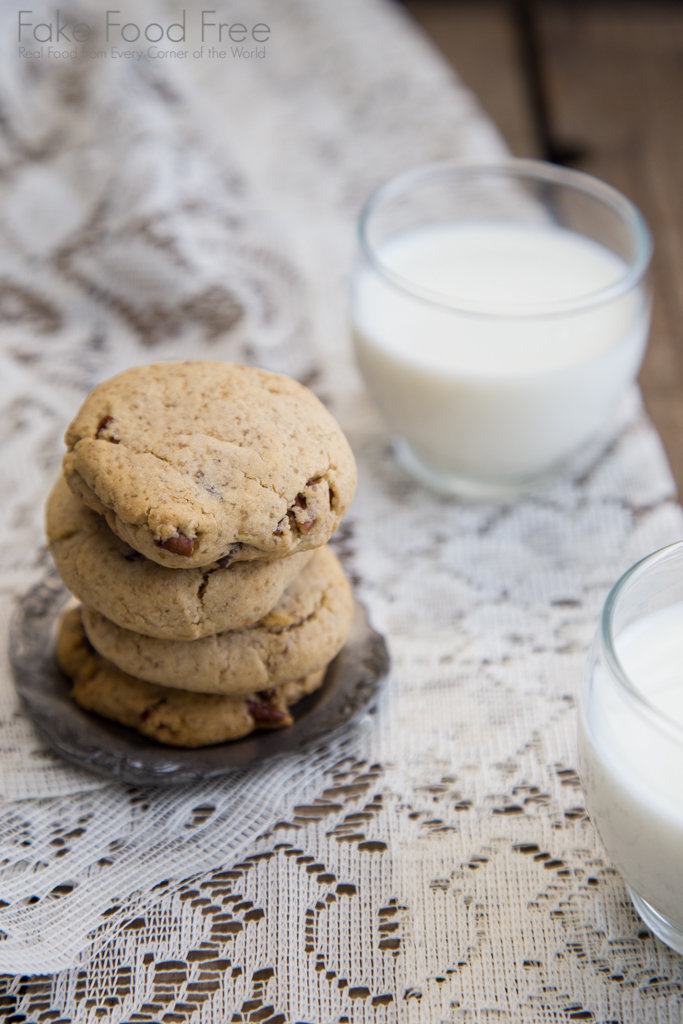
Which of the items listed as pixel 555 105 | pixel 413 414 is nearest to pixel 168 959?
pixel 413 414

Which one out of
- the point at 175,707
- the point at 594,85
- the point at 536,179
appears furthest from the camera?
the point at 594,85

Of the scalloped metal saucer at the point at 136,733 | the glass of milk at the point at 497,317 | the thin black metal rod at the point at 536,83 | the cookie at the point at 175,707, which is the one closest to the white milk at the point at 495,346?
the glass of milk at the point at 497,317

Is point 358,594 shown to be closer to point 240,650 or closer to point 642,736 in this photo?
point 240,650

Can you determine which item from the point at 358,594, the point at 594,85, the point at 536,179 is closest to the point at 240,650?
the point at 358,594

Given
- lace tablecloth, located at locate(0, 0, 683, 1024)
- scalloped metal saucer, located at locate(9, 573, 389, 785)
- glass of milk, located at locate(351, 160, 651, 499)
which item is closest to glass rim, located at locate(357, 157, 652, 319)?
glass of milk, located at locate(351, 160, 651, 499)

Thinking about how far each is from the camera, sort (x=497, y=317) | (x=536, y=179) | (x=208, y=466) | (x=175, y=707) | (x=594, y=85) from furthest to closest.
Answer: (x=594, y=85) < (x=536, y=179) < (x=497, y=317) < (x=175, y=707) < (x=208, y=466)

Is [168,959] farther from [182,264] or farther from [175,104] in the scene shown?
Answer: [175,104]

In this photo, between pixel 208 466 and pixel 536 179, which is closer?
pixel 208 466
